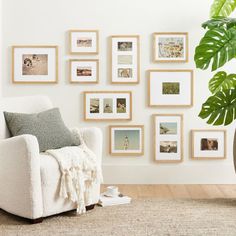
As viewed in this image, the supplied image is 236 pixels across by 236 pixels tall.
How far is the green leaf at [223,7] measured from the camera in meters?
4.98

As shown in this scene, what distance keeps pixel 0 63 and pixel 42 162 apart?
5.78ft

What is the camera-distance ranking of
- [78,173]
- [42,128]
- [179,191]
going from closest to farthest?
1. [78,173]
2. [42,128]
3. [179,191]

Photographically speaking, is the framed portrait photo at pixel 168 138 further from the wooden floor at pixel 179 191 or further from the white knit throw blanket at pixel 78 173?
the white knit throw blanket at pixel 78 173

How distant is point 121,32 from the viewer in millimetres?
5344

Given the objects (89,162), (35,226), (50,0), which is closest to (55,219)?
(35,226)

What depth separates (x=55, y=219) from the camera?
4.00 meters

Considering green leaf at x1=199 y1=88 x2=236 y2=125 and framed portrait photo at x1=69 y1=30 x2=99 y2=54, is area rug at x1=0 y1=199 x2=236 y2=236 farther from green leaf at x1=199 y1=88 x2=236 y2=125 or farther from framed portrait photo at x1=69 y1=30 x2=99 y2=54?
framed portrait photo at x1=69 y1=30 x2=99 y2=54

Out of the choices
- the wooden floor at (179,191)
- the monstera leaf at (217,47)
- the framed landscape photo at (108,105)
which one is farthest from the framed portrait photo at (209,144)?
the monstera leaf at (217,47)

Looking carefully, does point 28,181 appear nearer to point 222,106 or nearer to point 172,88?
point 222,106

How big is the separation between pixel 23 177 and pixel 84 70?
1781 mm

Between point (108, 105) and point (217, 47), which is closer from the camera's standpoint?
point (217, 47)

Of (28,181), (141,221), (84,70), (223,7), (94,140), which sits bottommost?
(141,221)

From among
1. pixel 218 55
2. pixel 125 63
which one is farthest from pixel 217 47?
pixel 125 63

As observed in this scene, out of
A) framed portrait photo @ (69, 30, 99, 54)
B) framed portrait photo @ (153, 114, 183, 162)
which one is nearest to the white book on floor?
framed portrait photo @ (153, 114, 183, 162)
